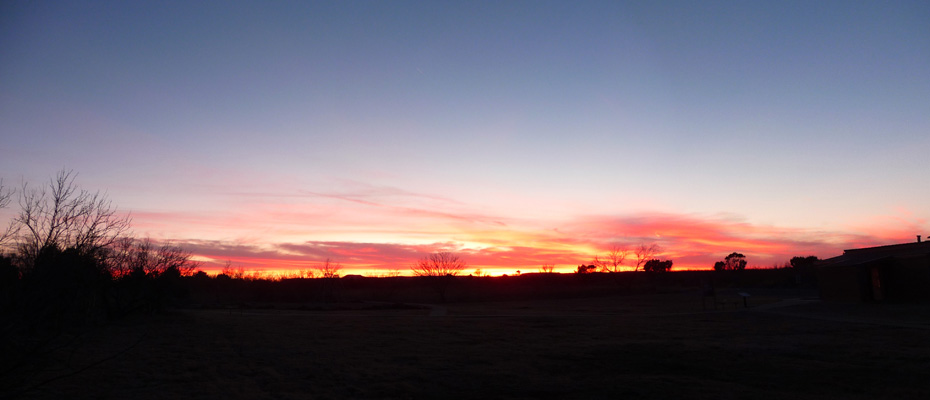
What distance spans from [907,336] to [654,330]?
7.86m

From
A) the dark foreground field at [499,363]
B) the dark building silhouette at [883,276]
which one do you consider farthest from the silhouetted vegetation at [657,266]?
the dark foreground field at [499,363]

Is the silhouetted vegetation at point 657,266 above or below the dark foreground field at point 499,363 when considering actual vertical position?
above

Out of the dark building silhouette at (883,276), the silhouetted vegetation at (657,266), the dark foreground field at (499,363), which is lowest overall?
the dark foreground field at (499,363)

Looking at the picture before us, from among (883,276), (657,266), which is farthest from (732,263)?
(883,276)

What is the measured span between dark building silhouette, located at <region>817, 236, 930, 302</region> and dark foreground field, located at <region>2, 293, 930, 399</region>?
11234 mm

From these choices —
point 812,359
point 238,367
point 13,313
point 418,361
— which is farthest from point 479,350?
point 13,313

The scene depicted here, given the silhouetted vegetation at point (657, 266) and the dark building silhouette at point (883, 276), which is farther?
the silhouetted vegetation at point (657, 266)

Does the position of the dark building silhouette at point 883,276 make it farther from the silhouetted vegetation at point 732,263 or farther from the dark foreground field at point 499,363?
the silhouetted vegetation at point 732,263

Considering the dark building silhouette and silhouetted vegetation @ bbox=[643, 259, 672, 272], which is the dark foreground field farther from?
silhouetted vegetation @ bbox=[643, 259, 672, 272]

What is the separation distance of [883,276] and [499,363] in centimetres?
3070

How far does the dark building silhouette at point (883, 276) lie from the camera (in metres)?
32.9

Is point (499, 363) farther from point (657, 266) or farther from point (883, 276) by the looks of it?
point (657, 266)

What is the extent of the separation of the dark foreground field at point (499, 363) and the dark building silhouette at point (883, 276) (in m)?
11.2

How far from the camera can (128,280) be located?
2916 cm
